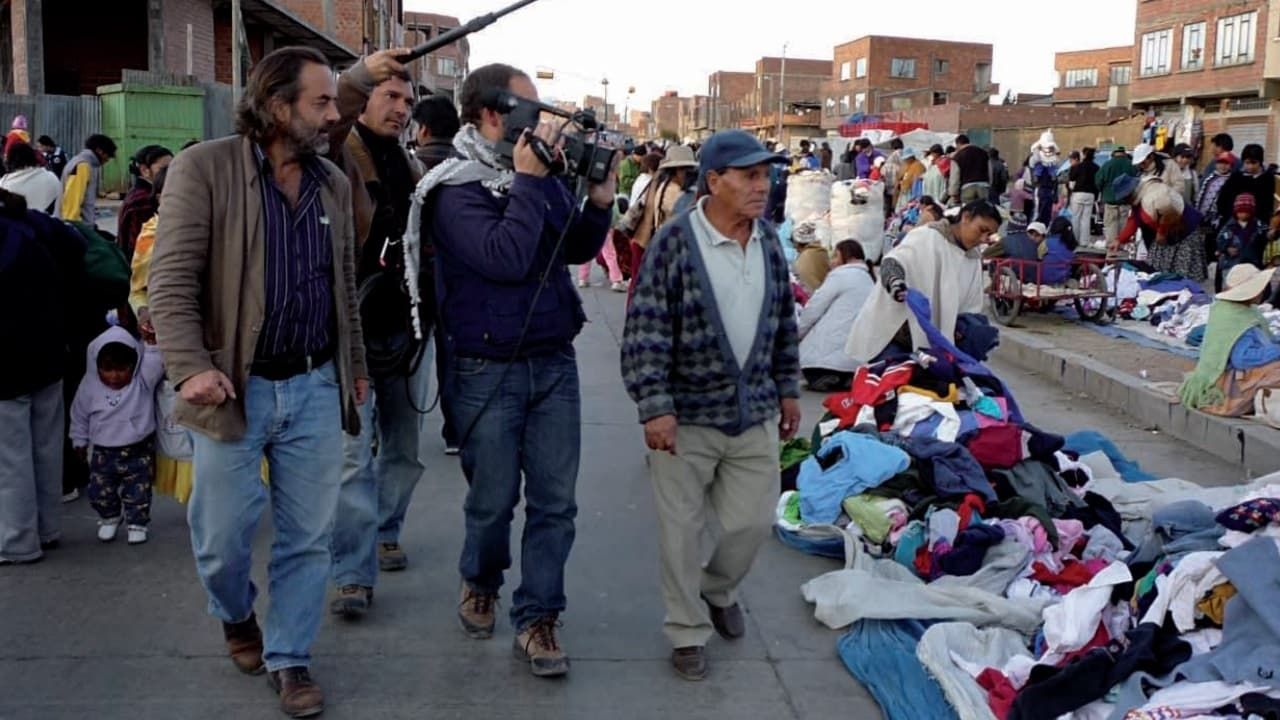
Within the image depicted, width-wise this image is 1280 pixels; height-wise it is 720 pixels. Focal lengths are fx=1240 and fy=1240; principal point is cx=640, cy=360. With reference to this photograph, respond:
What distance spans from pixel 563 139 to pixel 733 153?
61 centimetres

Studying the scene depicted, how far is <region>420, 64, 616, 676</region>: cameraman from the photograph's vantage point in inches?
156

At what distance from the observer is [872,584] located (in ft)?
16.3

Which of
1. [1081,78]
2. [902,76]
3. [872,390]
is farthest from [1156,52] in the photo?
[872,390]

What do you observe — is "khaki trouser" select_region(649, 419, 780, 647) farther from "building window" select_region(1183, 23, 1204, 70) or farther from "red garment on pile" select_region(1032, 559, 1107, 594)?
"building window" select_region(1183, 23, 1204, 70)

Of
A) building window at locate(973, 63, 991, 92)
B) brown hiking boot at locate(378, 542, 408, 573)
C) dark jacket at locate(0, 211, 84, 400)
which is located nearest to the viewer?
dark jacket at locate(0, 211, 84, 400)

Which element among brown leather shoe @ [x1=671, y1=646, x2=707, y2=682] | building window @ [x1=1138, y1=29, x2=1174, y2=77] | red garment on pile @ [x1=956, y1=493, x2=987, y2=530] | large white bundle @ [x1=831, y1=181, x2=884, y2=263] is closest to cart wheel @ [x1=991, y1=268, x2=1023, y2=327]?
large white bundle @ [x1=831, y1=181, x2=884, y2=263]

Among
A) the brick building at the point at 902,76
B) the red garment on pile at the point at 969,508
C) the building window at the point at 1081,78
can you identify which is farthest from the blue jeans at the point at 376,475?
the building window at the point at 1081,78

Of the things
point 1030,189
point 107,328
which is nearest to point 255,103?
point 107,328

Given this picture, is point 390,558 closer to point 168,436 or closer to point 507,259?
point 168,436

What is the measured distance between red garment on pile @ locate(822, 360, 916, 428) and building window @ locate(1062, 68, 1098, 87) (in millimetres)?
86354

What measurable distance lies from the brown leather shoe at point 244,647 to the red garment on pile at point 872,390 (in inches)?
147

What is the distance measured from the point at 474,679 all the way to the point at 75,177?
8818 millimetres

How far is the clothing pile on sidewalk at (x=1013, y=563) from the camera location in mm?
3922

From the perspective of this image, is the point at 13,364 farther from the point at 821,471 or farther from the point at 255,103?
the point at 821,471
